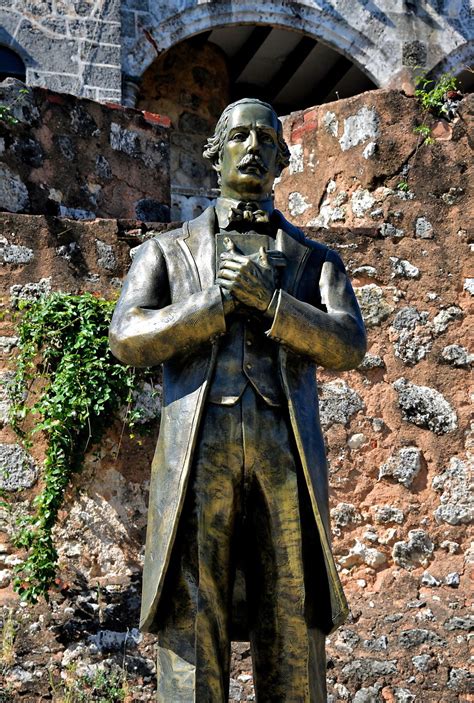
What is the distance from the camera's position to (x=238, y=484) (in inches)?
151

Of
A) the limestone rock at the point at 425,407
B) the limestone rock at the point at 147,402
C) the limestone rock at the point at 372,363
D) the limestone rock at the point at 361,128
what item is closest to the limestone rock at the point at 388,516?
the limestone rock at the point at 425,407

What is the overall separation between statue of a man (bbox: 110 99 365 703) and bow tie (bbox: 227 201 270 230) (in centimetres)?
16

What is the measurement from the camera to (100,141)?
324 inches

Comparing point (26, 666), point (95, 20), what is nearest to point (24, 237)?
point (26, 666)

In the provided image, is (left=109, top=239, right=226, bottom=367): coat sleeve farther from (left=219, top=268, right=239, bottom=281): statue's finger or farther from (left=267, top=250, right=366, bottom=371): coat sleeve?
(left=267, top=250, right=366, bottom=371): coat sleeve

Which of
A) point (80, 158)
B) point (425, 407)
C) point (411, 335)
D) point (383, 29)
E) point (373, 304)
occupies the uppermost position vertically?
point (383, 29)

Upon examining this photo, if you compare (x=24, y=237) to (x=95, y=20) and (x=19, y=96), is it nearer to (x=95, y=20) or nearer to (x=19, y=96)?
(x=19, y=96)

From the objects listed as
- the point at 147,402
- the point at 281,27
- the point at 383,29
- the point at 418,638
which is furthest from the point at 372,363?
the point at 383,29

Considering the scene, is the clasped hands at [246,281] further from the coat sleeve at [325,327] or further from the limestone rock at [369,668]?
the limestone rock at [369,668]

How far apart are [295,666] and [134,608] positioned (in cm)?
252

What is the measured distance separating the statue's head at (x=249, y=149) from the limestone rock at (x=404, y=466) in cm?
278

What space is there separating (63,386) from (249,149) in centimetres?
260

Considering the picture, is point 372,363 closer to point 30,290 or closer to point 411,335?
point 411,335

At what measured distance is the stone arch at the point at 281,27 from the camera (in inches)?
500
